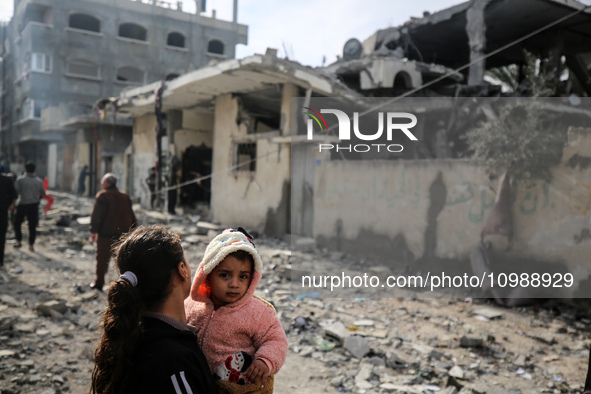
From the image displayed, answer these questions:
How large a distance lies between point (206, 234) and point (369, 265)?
13.0 feet

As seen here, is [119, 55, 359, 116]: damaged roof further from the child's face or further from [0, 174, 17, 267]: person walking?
the child's face

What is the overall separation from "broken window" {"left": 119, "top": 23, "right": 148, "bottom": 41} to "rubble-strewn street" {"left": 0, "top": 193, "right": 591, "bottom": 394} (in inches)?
1007

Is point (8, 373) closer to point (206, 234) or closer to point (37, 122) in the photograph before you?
point (206, 234)

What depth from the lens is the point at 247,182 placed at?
34.4ft

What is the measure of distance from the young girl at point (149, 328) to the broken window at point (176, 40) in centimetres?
3072

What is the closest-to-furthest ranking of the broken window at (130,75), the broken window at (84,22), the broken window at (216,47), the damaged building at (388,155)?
the damaged building at (388,155)
the broken window at (84,22)
the broken window at (130,75)
the broken window at (216,47)

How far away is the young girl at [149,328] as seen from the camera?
1.17m

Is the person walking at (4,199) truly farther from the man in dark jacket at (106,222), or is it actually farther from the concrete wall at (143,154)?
the concrete wall at (143,154)

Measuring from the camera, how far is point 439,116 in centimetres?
1032

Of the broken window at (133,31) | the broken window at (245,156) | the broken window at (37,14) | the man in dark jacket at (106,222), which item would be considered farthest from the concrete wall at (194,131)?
the broken window at (37,14)

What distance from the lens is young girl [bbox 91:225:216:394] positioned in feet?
3.84

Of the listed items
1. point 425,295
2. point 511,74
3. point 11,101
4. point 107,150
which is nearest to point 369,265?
point 425,295

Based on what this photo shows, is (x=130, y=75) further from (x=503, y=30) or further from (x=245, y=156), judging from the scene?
(x=503, y=30)

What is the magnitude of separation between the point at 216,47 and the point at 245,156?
887 inches
